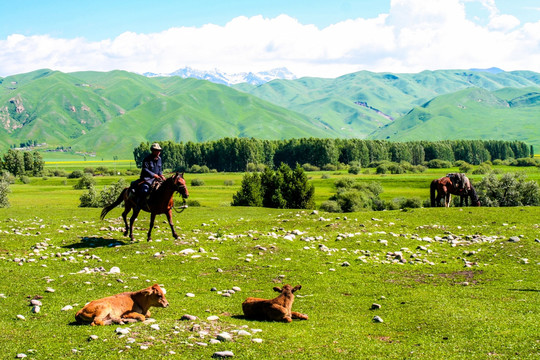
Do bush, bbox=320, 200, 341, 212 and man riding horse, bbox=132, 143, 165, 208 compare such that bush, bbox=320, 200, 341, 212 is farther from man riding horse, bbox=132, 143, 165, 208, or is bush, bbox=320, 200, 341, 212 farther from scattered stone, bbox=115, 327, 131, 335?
scattered stone, bbox=115, 327, 131, 335

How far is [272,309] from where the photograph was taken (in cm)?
1223

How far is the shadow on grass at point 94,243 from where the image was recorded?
21.6 meters

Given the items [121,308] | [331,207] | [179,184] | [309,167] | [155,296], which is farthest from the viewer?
[309,167]

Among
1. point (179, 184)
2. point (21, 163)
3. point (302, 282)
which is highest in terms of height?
point (21, 163)

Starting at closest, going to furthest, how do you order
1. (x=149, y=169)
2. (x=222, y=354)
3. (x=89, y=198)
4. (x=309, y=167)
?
(x=222, y=354), (x=149, y=169), (x=89, y=198), (x=309, y=167)

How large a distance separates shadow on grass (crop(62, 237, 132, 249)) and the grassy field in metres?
0.09

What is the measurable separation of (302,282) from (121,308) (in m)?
7.66

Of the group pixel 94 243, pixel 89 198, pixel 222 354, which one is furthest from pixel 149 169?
pixel 89 198

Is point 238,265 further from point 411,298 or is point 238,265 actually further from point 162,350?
point 162,350

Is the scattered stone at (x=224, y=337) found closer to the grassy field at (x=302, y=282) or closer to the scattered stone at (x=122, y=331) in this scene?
the grassy field at (x=302, y=282)

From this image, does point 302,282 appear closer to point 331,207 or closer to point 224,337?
point 224,337

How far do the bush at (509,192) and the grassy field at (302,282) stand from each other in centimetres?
2665

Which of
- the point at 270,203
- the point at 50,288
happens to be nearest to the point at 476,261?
the point at 50,288

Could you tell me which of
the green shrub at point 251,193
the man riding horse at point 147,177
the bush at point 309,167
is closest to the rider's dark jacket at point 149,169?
the man riding horse at point 147,177
